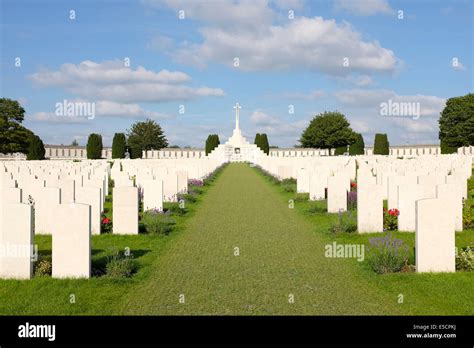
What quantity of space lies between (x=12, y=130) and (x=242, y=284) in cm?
6793

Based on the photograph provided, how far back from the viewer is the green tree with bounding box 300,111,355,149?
92625mm

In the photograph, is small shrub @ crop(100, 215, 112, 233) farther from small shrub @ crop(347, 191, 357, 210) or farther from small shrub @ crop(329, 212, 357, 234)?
small shrub @ crop(347, 191, 357, 210)

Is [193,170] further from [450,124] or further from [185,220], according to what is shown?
[450,124]

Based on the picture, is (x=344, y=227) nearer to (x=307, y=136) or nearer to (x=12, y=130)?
(x=12, y=130)

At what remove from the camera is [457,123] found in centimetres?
7988

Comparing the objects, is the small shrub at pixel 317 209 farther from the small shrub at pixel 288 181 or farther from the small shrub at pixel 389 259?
the small shrub at pixel 288 181

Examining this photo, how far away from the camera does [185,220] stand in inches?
623

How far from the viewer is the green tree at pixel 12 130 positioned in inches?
2699

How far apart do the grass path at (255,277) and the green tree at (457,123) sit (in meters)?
70.1

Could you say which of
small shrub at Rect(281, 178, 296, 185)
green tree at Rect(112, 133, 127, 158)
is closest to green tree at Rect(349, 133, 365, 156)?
green tree at Rect(112, 133, 127, 158)

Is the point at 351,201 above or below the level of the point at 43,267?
above

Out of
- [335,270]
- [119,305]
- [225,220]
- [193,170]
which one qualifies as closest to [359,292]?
[335,270]

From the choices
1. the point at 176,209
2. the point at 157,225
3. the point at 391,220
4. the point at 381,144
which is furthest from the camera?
the point at 381,144

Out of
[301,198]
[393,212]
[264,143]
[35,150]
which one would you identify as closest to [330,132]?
[264,143]
